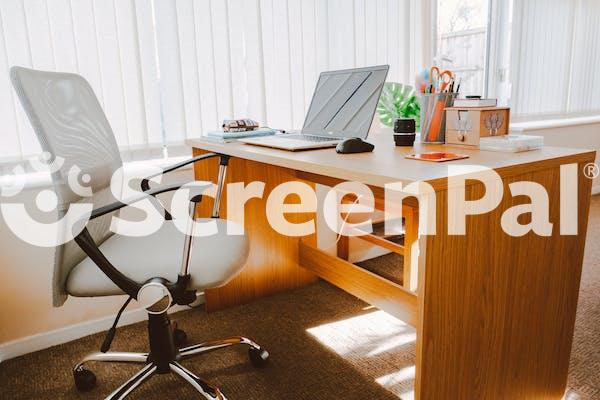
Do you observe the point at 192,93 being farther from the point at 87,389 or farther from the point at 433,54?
the point at 433,54

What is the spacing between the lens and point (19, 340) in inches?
72.4

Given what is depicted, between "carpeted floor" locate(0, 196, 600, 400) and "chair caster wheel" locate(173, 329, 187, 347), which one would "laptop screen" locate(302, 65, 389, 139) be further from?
"chair caster wheel" locate(173, 329, 187, 347)

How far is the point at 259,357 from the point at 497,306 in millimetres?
894

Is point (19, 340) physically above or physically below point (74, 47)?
below

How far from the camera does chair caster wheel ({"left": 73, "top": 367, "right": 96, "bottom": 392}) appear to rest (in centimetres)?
159

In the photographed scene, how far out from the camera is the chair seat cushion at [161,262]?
1.21 metres

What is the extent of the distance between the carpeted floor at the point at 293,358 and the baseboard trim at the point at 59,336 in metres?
0.03

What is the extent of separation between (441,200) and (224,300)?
1.46m

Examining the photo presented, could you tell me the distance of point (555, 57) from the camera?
12.1 ft

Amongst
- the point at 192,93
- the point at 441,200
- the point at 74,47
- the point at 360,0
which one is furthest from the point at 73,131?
the point at 360,0

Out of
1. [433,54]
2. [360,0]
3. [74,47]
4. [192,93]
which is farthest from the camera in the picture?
[433,54]

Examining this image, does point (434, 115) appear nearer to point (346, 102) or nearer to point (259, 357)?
point (346, 102)

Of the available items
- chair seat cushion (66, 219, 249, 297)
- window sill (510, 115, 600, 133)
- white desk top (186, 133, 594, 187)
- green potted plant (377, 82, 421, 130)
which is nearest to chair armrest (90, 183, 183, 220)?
chair seat cushion (66, 219, 249, 297)

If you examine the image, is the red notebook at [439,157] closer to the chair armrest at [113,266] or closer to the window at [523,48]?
the chair armrest at [113,266]
